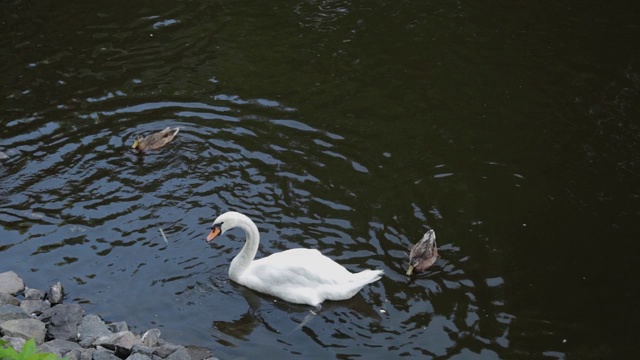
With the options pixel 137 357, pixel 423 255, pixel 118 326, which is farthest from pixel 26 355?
pixel 423 255

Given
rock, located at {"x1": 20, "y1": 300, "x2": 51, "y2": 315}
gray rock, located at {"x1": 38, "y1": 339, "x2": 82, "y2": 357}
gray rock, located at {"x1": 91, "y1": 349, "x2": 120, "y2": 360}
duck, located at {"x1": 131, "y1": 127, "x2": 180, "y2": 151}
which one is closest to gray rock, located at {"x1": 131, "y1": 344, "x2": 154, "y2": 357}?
gray rock, located at {"x1": 91, "y1": 349, "x2": 120, "y2": 360}

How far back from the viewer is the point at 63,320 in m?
8.00

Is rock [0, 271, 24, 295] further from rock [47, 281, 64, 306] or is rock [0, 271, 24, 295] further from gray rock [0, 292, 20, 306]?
rock [47, 281, 64, 306]

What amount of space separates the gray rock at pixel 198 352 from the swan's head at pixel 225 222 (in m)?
1.34

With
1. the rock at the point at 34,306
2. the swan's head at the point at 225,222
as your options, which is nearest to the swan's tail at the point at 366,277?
the swan's head at the point at 225,222

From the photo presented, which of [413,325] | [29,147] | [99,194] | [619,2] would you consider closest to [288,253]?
[413,325]

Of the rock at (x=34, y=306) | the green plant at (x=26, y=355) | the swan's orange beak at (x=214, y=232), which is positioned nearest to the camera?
the green plant at (x=26, y=355)

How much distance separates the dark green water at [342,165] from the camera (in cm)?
836

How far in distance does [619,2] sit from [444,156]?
6.30 m

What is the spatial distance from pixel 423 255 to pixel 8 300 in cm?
416

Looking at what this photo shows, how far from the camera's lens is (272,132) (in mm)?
11180

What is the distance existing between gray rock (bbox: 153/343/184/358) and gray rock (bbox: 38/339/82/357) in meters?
0.71

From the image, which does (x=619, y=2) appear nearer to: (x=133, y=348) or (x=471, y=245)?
(x=471, y=245)

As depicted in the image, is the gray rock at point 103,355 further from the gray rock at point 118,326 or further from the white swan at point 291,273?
the white swan at point 291,273
